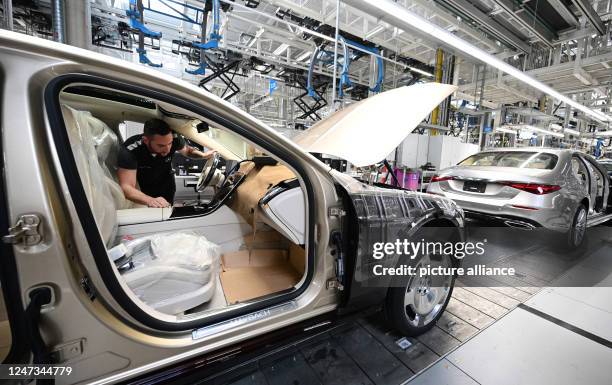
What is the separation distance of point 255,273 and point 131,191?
1254 millimetres

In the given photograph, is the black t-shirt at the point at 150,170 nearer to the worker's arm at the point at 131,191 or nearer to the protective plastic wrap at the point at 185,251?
the worker's arm at the point at 131,191

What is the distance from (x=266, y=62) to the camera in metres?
5.80

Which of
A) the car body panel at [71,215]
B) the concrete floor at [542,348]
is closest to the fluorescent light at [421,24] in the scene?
the car body panel at [71,215]

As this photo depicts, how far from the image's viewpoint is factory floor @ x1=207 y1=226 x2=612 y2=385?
4.96ft

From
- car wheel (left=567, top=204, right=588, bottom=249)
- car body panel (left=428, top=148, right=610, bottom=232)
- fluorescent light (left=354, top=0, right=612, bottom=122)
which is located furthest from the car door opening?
car wheel (left=567, top=204, right=588, bottom=249)

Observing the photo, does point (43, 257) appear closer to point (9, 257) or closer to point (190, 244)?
point (9, 257)

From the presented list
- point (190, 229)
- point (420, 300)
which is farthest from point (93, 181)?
point (420, 300)

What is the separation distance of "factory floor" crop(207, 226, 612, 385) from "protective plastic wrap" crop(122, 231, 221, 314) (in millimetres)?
545

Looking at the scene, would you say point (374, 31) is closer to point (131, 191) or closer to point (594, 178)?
point (594, 178)

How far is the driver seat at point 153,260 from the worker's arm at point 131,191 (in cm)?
62

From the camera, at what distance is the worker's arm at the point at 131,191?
2.11 metres

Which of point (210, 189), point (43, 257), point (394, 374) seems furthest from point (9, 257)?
point (210, 189)

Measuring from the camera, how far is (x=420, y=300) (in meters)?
1.83

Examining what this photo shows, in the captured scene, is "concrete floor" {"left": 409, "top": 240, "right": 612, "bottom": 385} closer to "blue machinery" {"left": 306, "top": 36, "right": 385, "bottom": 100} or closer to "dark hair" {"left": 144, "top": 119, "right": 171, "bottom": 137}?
"dark hair" {"left": 144, "top": 119, "right": 171, "bottom": 137}
